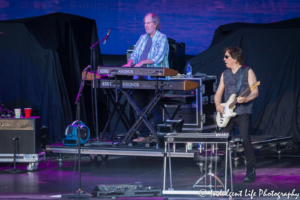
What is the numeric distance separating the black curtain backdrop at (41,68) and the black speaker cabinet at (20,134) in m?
1.15

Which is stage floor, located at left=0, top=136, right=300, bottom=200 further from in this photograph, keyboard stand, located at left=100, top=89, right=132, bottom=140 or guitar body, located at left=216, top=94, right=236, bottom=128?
guitar body, located at left=216, top=94, right=236, bottom=128

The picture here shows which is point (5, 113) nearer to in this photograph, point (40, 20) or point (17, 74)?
point (17, 74)

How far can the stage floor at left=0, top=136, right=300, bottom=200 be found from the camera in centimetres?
545

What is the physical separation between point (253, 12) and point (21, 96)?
188 inches

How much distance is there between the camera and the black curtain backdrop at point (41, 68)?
8109 mm

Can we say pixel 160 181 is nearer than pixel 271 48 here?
Yes

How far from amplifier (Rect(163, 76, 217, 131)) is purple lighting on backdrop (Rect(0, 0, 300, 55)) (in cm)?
135

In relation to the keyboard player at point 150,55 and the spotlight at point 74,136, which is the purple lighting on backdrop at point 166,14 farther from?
the spotlight at point 74,136

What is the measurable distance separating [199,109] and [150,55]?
1.83m

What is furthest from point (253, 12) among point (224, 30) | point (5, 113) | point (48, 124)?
point (5, 113)

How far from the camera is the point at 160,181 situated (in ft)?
19.4

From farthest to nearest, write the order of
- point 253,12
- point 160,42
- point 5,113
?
1. point 253,12
2. point 5,113
3. point 160,42

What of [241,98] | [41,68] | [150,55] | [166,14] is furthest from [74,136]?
[166,14]

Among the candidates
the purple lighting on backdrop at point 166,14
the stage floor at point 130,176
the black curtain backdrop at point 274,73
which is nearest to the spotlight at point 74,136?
the stage floor at point 130,176
